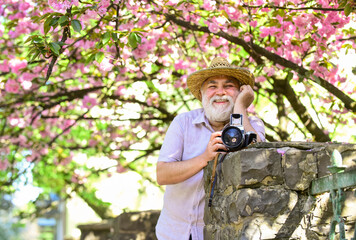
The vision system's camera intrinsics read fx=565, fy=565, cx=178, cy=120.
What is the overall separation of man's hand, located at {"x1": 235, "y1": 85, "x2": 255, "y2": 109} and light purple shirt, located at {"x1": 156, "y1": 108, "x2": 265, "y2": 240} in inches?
5.1

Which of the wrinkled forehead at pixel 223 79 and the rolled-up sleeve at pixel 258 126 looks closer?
the rolled-up sleeve at pixel 258 126

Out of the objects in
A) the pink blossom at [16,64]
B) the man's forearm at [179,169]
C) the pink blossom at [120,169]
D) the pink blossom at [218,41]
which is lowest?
the man's forearm at [179,169]

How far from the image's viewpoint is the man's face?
12.0 ft

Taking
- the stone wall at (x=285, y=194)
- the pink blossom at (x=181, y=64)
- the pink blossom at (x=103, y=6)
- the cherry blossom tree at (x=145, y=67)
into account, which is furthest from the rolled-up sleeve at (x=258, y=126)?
the pink blossom at (x=181, y=64)

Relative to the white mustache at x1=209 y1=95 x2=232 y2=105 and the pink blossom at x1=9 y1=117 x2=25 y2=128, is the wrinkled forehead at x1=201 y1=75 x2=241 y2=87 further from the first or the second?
the pink blossom at x1=9 y1=117 x2=25 y2=128

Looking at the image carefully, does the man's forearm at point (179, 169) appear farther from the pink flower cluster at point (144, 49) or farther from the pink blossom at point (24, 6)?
the pink blossom at point (24, 6)

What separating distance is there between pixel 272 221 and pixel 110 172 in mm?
7221

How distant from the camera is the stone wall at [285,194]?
2.44 meters

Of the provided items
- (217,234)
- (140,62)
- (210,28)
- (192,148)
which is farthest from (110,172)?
(217,234)

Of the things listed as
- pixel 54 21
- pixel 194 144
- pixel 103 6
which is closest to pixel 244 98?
pixel 194 144

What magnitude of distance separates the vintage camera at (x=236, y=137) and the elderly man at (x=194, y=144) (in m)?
0.42

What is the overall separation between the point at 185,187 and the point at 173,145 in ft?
0.90

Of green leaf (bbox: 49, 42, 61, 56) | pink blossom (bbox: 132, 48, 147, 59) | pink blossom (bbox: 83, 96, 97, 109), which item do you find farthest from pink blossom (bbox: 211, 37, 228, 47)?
green leaf (bbox: 49, 42, 61, 56)

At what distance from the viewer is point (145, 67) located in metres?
7.00
